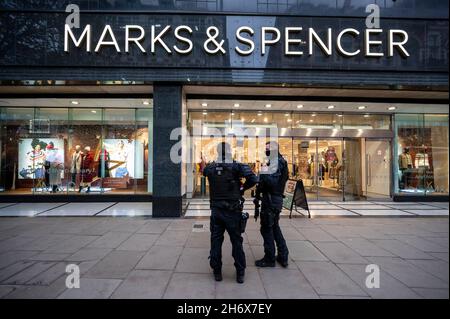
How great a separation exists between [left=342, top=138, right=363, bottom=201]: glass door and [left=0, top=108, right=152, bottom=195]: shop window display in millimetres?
9201

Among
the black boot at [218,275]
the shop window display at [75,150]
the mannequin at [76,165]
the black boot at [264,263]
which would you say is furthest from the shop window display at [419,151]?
the mannequin at [76,165]

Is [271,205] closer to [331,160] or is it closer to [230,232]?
[230,232]

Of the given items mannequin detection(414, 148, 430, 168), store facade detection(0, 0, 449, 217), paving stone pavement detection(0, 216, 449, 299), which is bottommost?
paving stone pavement detection(0, 216, 449, 299)

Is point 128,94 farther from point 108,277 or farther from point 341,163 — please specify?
point 341,163

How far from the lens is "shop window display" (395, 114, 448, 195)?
11708 millimetres

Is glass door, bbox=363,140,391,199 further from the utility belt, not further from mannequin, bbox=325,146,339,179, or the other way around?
the utility belt

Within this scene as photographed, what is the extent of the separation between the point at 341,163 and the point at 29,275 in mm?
11996

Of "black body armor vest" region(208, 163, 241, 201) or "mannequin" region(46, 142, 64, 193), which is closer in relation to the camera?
"black body armor vest" region(208, 163, 241, 201)

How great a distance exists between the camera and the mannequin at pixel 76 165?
36.9 feet

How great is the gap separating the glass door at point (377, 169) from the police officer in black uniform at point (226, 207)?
10.6 m

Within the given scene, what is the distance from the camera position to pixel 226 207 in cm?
364

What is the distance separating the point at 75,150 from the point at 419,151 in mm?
15747

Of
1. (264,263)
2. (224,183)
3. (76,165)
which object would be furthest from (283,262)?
(76,165)

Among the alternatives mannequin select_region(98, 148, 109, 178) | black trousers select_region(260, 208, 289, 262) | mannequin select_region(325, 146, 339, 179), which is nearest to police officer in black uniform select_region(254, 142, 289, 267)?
black trousers select_region(260, 208, 289, 262)
